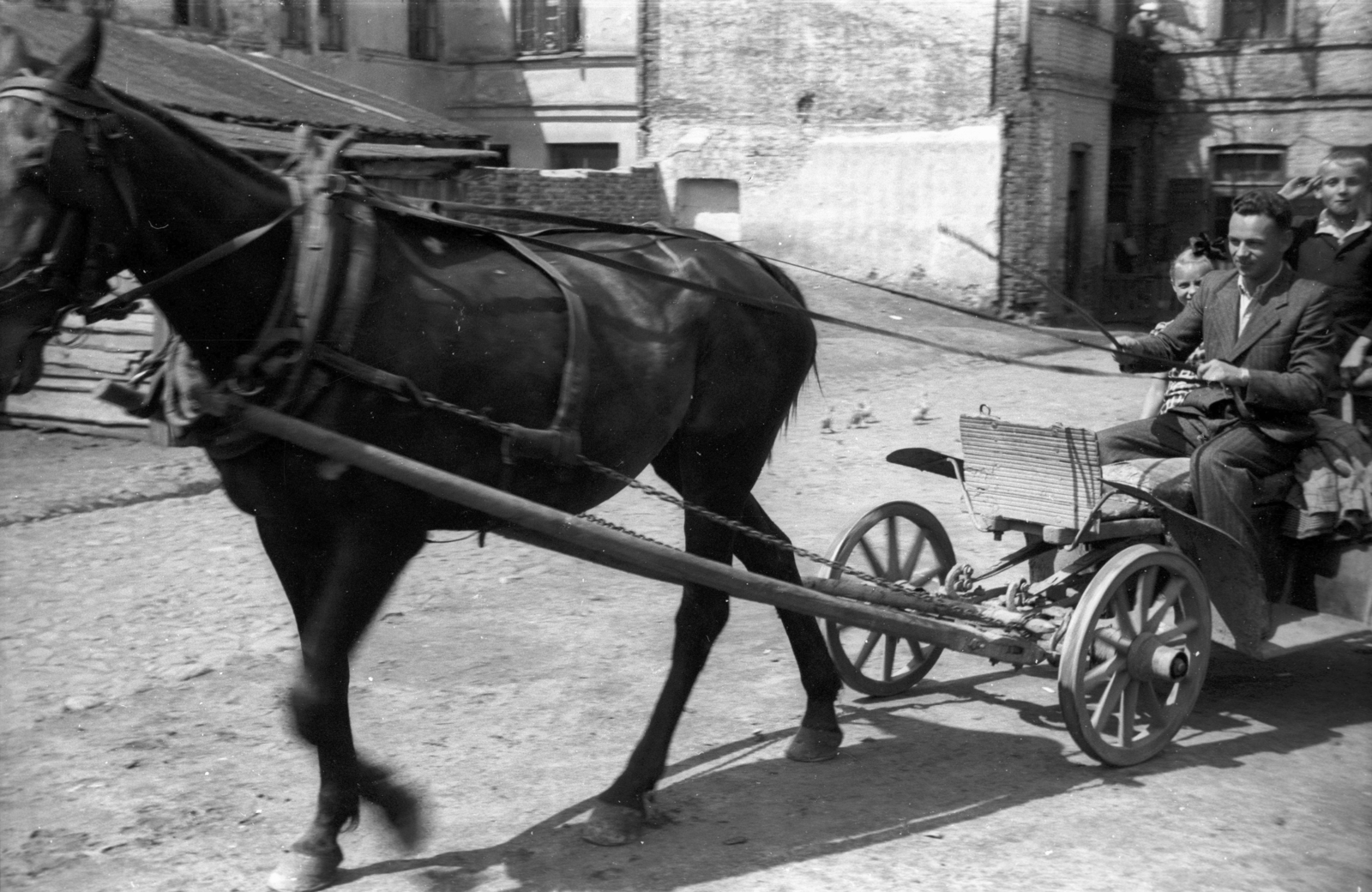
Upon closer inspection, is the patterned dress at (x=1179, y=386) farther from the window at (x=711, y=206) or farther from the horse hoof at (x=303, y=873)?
the window at (x=711, y=206)

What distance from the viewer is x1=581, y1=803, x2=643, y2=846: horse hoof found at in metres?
4.07

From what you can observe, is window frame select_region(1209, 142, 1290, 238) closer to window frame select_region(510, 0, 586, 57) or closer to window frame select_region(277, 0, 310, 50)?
window frame select_region(510, 0, 586, 57)

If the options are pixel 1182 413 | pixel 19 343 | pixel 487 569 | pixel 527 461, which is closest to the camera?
pixel 19 343

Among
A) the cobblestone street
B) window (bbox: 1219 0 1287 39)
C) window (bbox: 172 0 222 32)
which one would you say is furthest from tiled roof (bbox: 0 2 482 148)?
window (bbox: 1219 0 1287 39)

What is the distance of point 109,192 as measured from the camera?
10.8 feet

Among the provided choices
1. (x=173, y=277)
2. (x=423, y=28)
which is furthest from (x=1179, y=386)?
(x=423, y=28)

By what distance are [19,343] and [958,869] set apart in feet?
9.24

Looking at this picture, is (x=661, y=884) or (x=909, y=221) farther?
(x=909, y=221)

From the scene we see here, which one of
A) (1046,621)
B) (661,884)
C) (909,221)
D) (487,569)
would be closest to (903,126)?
(909,221)

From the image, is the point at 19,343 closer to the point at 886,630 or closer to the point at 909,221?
the point at 886,630

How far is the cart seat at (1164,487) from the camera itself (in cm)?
500

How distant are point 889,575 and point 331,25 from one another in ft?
63.3

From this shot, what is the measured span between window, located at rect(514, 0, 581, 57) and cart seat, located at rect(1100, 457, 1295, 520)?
20.7m

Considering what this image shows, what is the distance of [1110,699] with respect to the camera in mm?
4648
